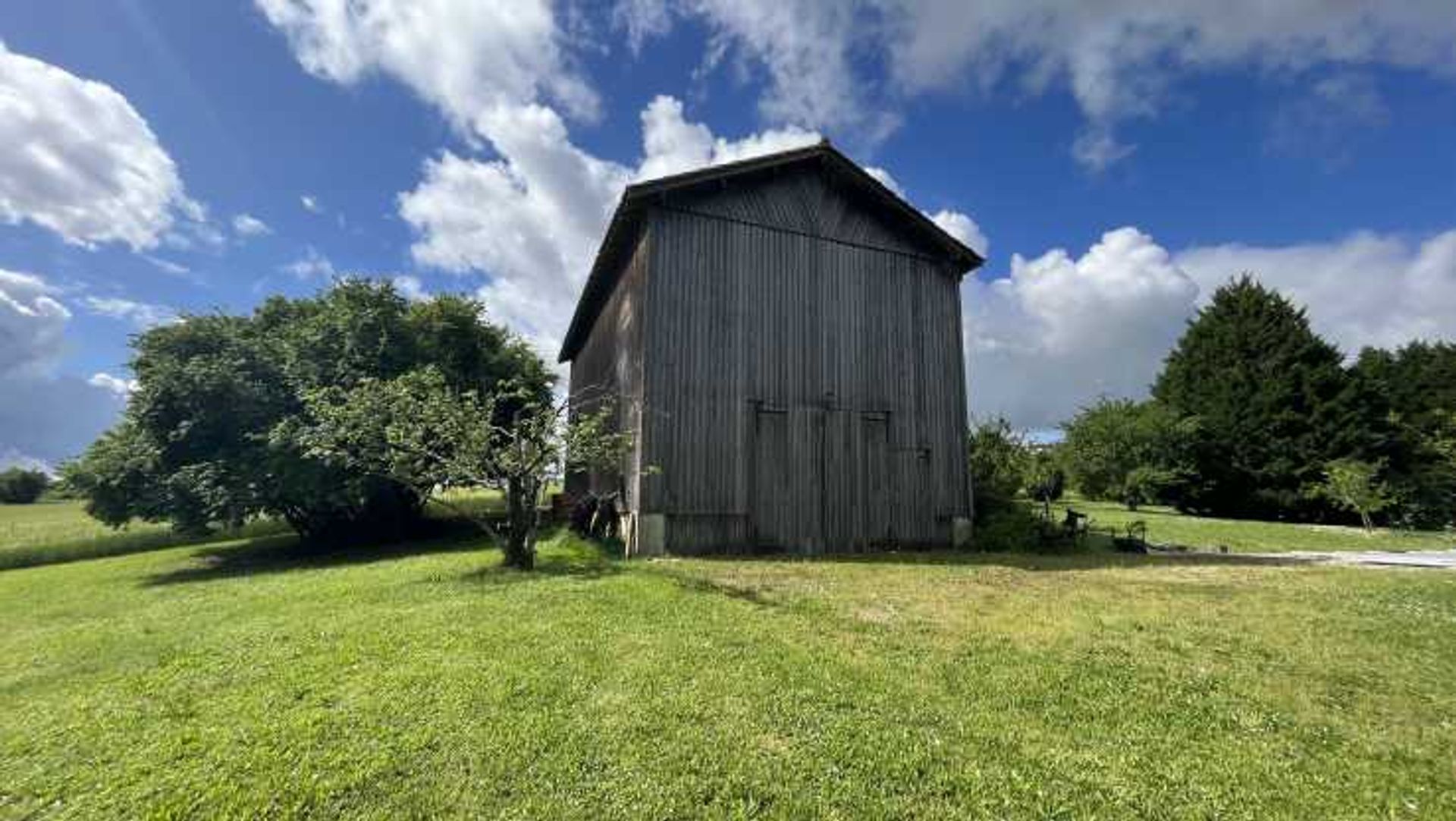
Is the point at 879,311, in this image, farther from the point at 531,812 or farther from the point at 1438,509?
the point at 1438,509

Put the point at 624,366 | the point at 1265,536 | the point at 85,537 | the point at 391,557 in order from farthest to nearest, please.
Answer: the point at 85,537 → the point at 1265,536 → the point at 391,557 → the point at 624,366

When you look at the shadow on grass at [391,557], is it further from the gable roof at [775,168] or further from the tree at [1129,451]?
the tree at [1129,451]

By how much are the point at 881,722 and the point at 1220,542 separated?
1848 centimetres

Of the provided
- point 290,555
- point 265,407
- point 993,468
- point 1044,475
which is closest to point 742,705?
point 993,468

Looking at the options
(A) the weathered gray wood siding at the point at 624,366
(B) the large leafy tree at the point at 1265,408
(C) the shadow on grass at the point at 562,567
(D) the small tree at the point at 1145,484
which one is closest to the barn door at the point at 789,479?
(A) the weathered gray wood siding at the point at 624,366

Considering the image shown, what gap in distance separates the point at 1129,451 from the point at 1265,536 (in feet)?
47.6

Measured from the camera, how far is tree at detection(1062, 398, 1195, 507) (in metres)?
31.5

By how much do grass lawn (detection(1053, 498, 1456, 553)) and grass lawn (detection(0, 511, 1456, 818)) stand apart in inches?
333

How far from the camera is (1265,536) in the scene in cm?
1894

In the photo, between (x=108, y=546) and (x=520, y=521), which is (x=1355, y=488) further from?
(x=108, y=546)

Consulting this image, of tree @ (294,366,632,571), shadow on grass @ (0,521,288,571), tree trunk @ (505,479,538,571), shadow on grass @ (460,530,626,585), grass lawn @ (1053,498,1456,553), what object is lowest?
shadow on grass @ (0,521,288,571)

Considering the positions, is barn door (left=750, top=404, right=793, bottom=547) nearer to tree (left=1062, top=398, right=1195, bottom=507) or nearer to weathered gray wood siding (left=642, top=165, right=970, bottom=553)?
weathered gray wood siding (left=642, top=165, right=970, bottom=553)

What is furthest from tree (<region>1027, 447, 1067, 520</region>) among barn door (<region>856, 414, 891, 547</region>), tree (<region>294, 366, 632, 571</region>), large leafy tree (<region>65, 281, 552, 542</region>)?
large leafy tree (<region>65, 281, 552, 542</region>)

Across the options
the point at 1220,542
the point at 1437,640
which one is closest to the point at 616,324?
the point at 1437,640
